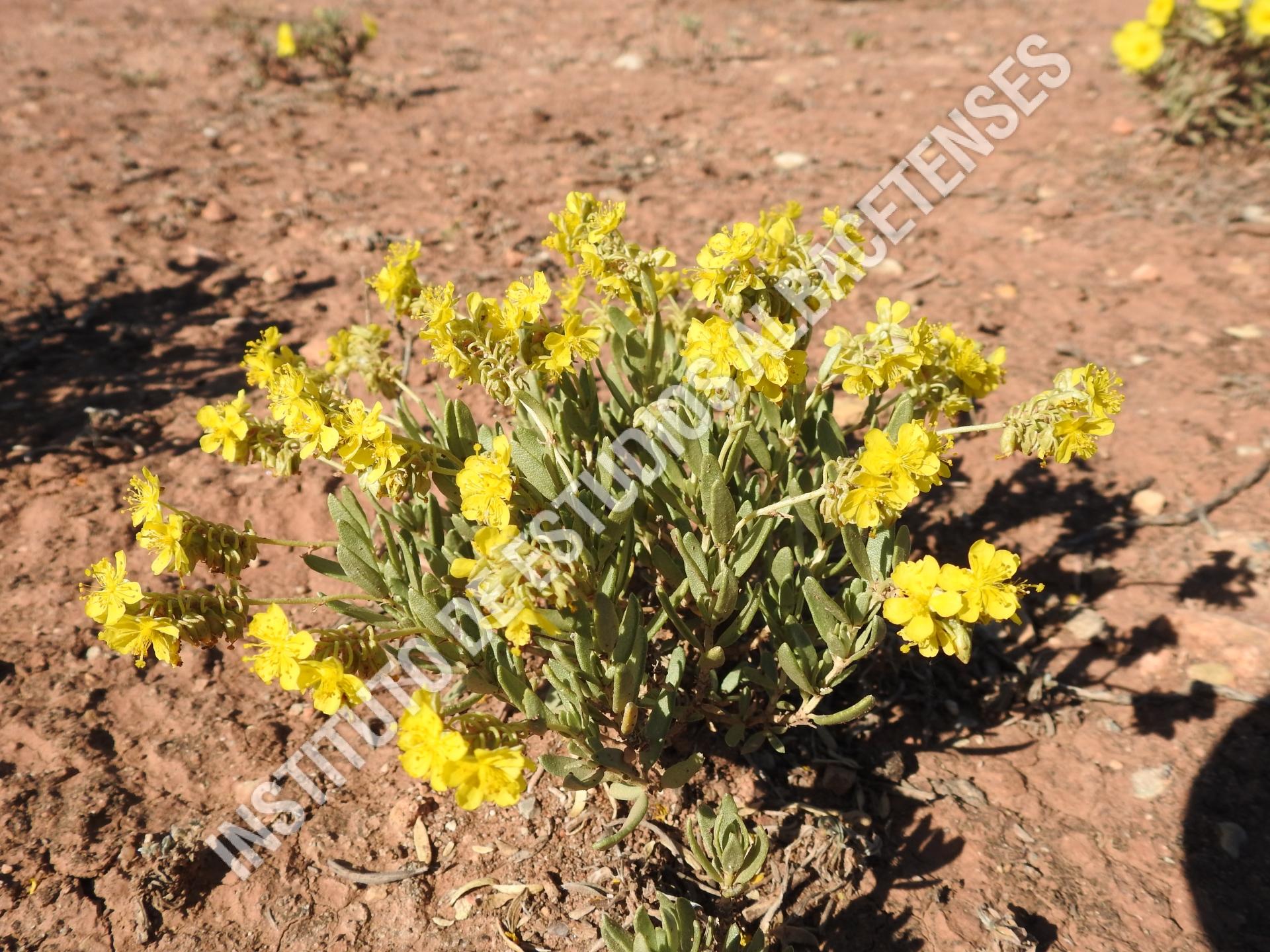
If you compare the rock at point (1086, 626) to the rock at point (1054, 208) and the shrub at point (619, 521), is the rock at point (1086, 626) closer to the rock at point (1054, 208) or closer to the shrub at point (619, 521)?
the shrub at point (619, 521)

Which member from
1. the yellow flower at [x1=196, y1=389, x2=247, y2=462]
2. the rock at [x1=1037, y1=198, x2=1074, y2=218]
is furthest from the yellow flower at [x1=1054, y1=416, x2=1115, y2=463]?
the rock at [x1=1037, y1=198, x2=1074, y2=218]

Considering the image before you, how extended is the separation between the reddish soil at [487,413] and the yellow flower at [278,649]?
98 centimetres

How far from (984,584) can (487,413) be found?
8.04ft

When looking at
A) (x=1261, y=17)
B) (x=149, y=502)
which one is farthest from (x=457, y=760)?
(x=1261, y=17)

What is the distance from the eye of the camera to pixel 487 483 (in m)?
2.06

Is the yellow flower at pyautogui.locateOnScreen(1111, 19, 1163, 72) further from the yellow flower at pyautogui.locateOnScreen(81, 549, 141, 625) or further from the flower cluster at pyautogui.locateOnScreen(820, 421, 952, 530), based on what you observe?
the yellow flower at pyautogui.locateOnScreen(81, 549, 141, 625)

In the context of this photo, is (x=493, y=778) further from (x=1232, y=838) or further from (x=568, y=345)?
(x=1232, y=838)

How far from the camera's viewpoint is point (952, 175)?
5.66 meters

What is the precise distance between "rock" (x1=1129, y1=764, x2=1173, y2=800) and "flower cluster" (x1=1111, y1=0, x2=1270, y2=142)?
4.61 meters

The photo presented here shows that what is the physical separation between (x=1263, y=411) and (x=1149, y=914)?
240 cm

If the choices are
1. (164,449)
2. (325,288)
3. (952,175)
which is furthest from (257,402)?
(952,175)

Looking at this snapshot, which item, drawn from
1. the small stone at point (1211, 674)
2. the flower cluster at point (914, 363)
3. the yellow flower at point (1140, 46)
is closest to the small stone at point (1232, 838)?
the small stone at point (1211, 674)

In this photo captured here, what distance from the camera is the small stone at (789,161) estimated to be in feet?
19.1

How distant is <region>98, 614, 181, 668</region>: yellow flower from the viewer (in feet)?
6.51
